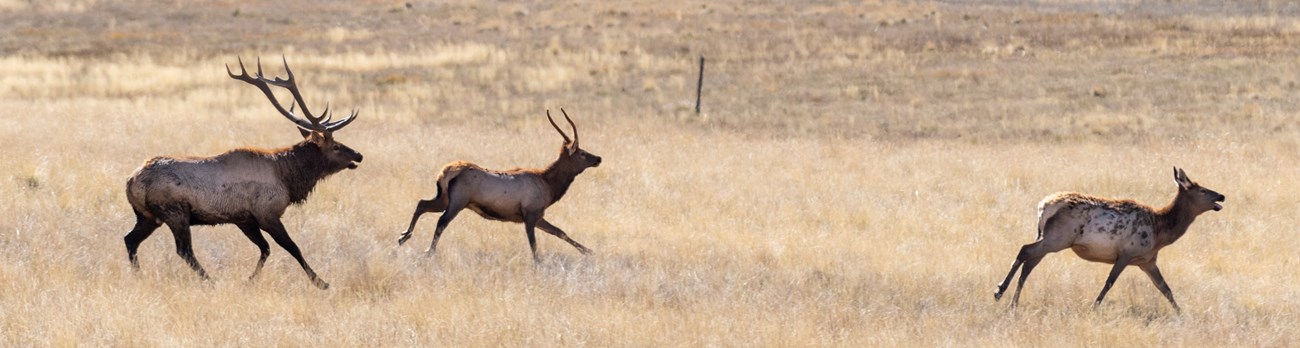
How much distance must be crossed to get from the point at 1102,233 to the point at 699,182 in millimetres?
6850

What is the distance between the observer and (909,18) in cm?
4853

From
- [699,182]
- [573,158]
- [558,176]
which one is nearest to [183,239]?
[558,176]

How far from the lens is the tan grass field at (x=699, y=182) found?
839cm

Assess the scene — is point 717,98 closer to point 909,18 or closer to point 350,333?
point 909,18

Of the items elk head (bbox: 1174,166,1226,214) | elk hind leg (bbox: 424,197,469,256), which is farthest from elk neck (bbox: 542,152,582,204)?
elk head (bbox: 1174,166,1226,214)

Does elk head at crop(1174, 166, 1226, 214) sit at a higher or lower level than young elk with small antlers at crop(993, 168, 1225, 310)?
higher

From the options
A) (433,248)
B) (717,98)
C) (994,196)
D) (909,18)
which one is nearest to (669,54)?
(717,98)

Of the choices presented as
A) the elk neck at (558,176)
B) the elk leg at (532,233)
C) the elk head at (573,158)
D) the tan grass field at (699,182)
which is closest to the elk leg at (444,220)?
the tan grass field at (699,182)

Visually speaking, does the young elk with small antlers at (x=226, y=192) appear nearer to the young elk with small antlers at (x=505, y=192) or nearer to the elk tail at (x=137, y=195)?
the elk tail at (x=137, y=195)

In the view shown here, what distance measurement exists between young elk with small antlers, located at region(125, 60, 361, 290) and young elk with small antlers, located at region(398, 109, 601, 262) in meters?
1.02

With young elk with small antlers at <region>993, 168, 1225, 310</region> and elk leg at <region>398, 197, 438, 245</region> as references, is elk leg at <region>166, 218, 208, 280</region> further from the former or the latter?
young elk with small antlers at <region>993, 168, 1225, 310</region>

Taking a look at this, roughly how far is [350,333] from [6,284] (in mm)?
2299

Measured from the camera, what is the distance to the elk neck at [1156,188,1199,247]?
10016 mm

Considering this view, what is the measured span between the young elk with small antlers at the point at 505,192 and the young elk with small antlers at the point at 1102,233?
339 centimetres
